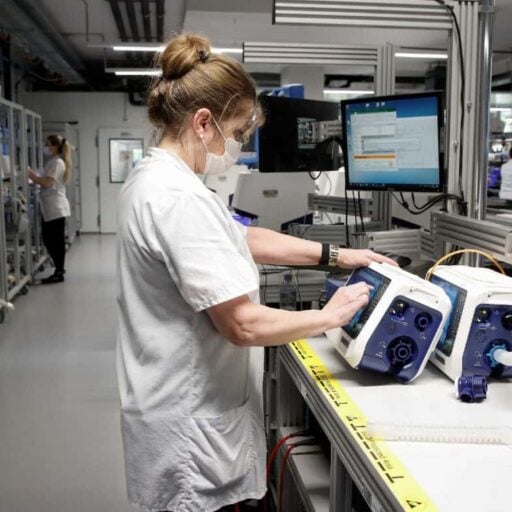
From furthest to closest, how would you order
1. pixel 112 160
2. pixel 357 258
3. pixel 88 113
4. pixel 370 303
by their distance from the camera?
1. pixel 112 160
2. pixel 88 113
3. pixel 357 258
4. pixel 370 303

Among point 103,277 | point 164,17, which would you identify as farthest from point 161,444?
point 164,17

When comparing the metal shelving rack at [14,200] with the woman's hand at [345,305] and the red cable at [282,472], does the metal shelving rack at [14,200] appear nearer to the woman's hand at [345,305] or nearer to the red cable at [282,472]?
the red cable at [282,472]

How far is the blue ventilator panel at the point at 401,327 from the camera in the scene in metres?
1.40

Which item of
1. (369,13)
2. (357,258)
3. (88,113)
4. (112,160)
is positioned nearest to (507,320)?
(357,258)

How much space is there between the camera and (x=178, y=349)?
1261 millimetres

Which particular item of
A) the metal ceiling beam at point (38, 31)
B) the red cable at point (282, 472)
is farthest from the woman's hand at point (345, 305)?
the metal ceiling beam at point (38, 31)

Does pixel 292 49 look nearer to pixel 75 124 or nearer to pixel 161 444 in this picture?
pixel 161 444

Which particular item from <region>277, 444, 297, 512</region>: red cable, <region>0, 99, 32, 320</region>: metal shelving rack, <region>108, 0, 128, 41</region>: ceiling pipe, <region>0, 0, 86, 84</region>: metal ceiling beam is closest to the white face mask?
<region>277, 444, 297, 512</region>: red cable

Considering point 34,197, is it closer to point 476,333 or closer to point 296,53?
point 296,53

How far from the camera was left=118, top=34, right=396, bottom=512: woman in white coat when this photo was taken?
118 cm

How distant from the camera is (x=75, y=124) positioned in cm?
1084

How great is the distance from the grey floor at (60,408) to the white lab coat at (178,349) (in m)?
1.31

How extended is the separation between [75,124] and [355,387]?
10311mm

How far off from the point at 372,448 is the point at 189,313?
43cm
